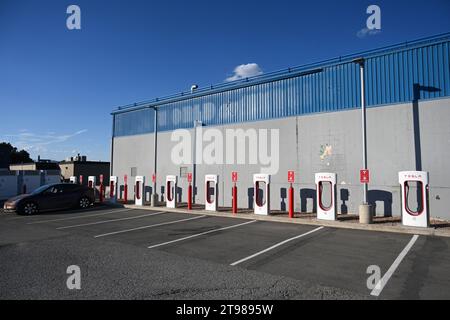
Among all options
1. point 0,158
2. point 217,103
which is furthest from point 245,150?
point 0,158

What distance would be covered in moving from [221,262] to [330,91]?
32.7ft

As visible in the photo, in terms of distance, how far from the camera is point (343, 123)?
13.1m

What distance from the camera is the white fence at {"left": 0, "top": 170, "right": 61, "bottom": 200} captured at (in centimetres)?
2478

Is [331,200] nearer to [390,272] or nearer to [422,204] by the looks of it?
[422,204]

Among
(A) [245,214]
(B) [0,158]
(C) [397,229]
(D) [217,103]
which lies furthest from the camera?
(B) [0,158]

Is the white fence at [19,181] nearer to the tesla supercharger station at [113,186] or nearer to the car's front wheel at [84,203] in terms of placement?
the tesla supercharger station at [113,186]

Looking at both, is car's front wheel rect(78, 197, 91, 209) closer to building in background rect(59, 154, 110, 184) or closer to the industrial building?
the industrial building

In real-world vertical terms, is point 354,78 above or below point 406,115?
above

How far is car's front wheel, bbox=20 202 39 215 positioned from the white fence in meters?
10.7

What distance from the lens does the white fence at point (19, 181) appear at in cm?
2478

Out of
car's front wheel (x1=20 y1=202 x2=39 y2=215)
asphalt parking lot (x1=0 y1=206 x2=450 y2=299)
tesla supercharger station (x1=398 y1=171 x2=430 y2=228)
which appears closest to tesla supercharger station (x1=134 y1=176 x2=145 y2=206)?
car's front wheel (x1=20 y1=202 x2=39 y2=215)

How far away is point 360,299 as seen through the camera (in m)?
4.47
